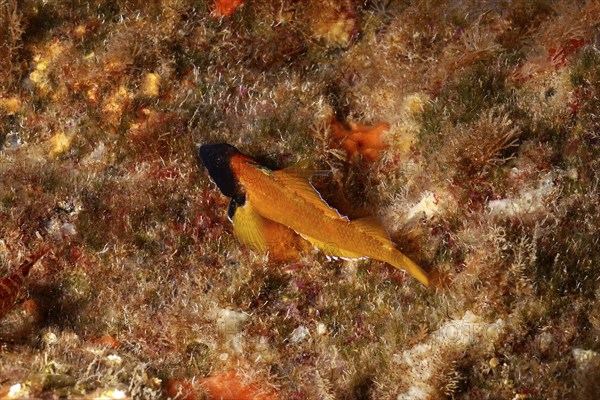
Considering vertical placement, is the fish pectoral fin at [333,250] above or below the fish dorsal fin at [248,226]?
below

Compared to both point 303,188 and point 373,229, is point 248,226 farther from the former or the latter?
point 373,229

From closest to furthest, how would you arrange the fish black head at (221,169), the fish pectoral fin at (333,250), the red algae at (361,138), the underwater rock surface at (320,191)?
the underwater rock surface at (320,191) → the fish pectoral fin at (333,250) → the fish black head at (221,169) → the red algae at (361,138)

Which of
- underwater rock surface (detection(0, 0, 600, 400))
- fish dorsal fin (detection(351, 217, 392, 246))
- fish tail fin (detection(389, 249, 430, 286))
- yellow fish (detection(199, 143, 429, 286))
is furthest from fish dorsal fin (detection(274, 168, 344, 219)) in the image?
fish tail fin (detection(389, 249, 430, 286))

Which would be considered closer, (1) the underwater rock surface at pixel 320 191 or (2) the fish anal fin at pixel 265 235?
(1) the underwater rock surface at pixel 320 191

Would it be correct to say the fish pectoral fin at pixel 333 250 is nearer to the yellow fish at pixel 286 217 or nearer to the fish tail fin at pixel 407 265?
the yellow fish at pixel 286 217

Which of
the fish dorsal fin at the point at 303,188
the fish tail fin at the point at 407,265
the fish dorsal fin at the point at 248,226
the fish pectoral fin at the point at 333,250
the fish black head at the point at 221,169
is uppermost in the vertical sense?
the fish black head at the point at 221,169

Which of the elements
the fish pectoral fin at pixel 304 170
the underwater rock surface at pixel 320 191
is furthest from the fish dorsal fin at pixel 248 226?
the fish pectoral fin at pixel 304 170

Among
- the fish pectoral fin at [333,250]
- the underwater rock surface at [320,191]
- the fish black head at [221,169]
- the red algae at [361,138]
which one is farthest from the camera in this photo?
the red algae at [361,138]

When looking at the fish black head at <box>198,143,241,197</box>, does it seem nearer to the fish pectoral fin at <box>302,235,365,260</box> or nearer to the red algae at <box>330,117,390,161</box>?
the fish pectoral fin at <box>302,235,365,260</box>

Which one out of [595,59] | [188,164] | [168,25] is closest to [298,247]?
[188,164]
